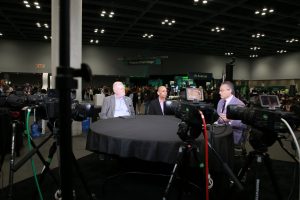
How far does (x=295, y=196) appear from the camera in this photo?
2.98 m

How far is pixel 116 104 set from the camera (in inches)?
173

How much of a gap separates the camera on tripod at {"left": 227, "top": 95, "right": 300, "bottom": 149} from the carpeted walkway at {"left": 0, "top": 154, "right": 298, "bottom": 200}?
749 millimetres

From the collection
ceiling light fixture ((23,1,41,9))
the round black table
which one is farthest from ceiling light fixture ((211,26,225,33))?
the round black table

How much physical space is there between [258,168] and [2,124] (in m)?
3.30

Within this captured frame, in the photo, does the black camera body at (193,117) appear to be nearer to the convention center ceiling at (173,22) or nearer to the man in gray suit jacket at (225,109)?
the man in gray suit jacket at (225,109)

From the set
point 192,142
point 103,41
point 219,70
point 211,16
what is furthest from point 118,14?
point 219,70

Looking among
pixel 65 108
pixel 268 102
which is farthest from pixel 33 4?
pixel 65 108

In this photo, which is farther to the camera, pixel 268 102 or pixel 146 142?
pixel 146 142

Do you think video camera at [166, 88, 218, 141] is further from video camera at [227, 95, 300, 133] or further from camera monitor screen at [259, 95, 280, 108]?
camera monitor screen at [259, 95, 280, 108]

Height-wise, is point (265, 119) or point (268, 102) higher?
point (268, 102)

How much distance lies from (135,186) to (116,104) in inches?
63.0

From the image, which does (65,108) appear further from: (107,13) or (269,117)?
(107,13)

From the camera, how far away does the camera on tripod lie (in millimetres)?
1870

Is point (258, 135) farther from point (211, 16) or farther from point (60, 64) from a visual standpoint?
point (211, 16)
